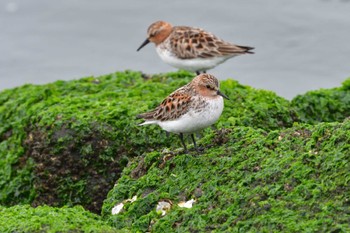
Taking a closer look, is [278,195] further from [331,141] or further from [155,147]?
[155,147]

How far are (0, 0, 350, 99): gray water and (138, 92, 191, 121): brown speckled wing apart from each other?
677 centimetres

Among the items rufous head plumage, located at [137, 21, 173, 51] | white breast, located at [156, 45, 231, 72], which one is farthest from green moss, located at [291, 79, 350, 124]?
rufous head plumage, located at [137, 21, 173, 51]

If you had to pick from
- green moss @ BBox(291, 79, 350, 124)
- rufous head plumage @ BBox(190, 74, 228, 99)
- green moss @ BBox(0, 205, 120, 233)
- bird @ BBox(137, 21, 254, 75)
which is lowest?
green moss @ BBox(291, 79, 350, 124)

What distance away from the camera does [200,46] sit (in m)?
13.5

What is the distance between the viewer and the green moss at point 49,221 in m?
7.23

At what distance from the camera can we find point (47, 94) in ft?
41.3

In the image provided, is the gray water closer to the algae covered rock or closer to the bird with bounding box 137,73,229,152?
the algae covered rock

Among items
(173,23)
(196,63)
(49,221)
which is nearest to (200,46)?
(196,63)

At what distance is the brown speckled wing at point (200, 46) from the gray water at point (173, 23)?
2.43 meters

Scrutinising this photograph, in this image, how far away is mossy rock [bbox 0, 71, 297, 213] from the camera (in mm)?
10750

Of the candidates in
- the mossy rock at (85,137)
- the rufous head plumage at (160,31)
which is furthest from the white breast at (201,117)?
the rufous head plumage at (160,31)

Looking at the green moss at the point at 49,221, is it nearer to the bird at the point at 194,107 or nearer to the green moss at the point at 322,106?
the bird at the point at 194,107

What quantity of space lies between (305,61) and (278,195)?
31.3 ft

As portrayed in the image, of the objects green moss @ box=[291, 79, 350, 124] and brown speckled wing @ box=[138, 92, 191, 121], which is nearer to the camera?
brown speckled wing @ box=[138, 92, 191, 121]
